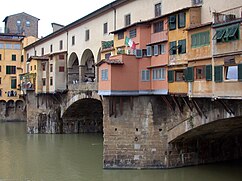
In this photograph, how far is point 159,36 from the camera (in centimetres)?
2162

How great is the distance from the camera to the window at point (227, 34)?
16062 millimetres

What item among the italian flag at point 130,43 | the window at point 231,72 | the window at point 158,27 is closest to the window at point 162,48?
the window at point 158,27

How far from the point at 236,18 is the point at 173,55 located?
460cm

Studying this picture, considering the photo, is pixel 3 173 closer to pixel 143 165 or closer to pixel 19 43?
pixel 143 165

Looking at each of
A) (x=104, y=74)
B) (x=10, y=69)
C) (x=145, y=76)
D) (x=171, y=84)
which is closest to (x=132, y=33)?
(x=145, y=76)

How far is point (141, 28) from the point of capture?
2264 centimetres

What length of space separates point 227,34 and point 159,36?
19.0 ft

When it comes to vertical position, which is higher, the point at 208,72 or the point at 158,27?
the point at 158,27

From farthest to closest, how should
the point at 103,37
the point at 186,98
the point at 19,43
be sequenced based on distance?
the point at 19,43
the point at 103,37
the point at 186,98

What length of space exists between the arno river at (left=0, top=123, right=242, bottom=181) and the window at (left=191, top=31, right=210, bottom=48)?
7.90 m

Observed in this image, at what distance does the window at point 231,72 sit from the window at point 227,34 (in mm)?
1234

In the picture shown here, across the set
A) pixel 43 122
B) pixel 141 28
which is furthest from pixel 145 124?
pixel 43 122

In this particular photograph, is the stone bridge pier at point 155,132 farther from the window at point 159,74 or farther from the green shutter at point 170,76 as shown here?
the window at point 159,74

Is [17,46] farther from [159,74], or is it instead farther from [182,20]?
[182,20]
